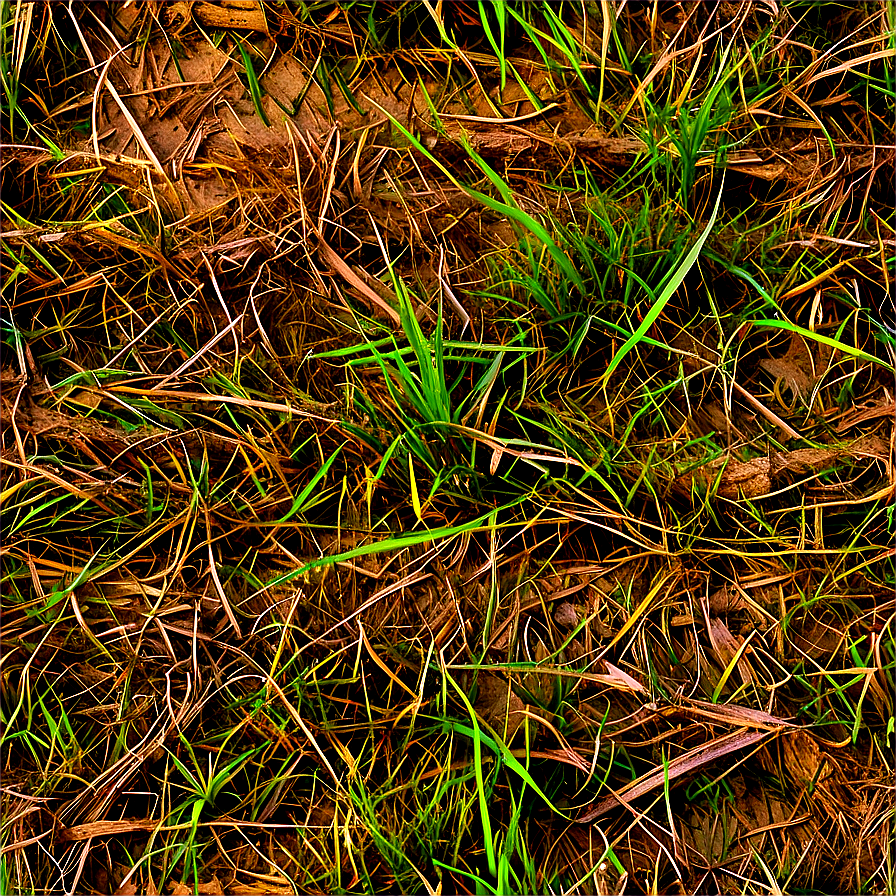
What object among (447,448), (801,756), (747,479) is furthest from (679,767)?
(447,448)

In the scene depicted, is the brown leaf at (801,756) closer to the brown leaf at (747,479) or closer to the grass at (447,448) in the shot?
the grass at (447,448)

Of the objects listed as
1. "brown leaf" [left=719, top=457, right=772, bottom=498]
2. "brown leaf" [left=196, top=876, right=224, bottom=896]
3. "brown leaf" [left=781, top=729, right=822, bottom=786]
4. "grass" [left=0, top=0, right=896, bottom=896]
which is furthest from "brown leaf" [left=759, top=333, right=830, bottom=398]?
"brown leaf" [left=196, top=876, right=224, bottom=896]

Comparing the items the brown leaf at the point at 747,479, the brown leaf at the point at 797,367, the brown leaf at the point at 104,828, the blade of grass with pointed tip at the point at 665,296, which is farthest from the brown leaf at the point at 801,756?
the brown leaf at the point at 104,828

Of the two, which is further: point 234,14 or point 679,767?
point 234,14

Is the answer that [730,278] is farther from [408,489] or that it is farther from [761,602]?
[408,489]

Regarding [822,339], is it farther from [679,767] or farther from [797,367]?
[679,767]

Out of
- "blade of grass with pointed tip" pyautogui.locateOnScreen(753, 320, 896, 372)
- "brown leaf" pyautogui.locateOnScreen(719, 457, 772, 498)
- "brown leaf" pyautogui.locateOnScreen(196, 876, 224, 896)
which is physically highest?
"blade of grass with pointed tip" pyautogui.locateOnScreen(753, 320, 896, 372)

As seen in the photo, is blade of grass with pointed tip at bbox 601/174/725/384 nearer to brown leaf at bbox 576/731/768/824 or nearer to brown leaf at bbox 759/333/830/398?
brown leaf at bbox 759/333/830/398

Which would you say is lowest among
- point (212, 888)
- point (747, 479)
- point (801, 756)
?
point (212, 888)
